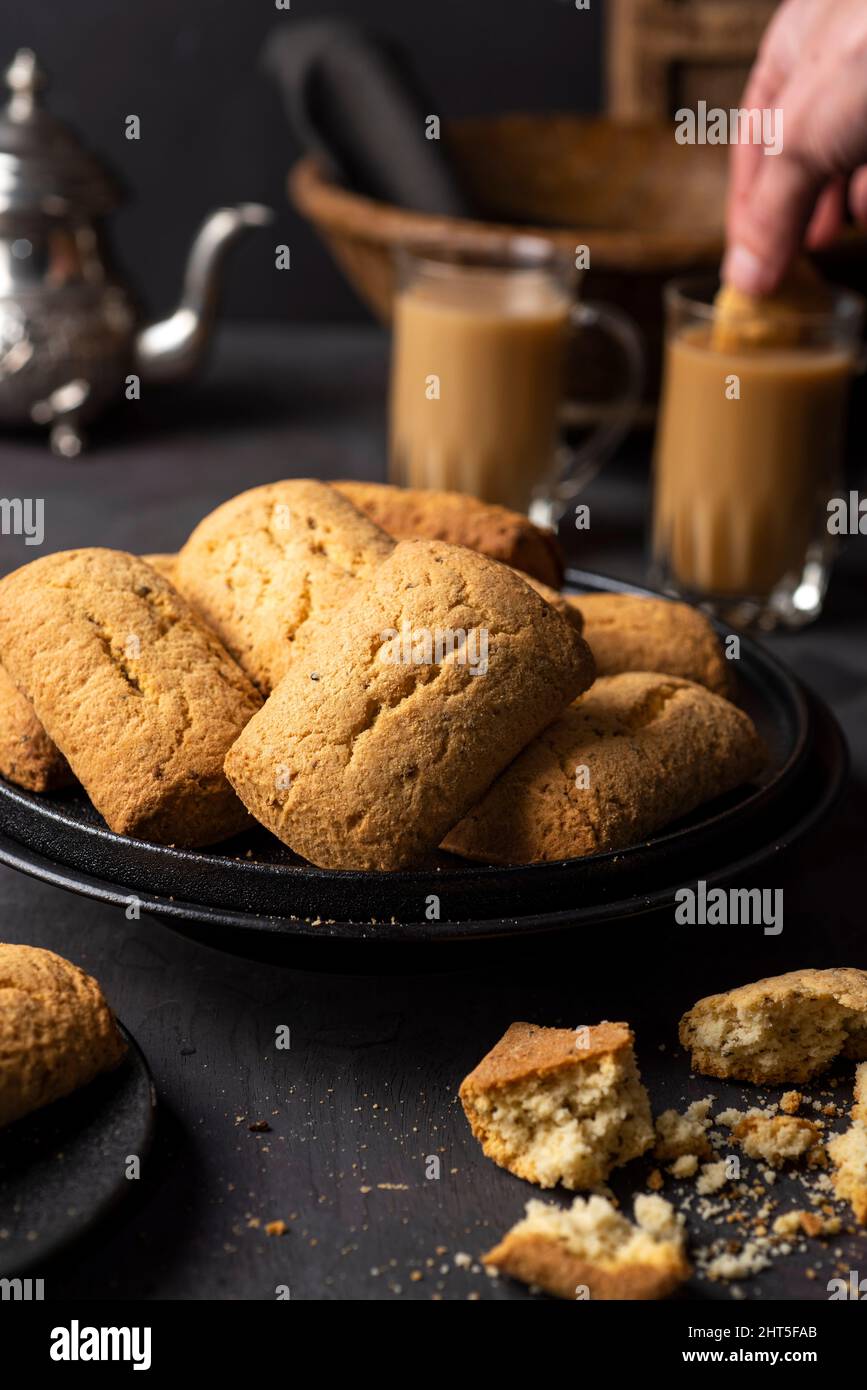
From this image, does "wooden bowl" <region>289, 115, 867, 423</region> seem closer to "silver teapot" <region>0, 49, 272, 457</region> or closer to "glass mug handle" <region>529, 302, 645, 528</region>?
"glass mug handle" <region>529, 302, 645, 528</region>

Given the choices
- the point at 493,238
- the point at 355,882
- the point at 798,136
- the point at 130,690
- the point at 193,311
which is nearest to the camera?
the point at 355,882

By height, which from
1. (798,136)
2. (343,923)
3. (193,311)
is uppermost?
(798,136)

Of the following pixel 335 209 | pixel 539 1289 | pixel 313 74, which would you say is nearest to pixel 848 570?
pixel 335 209

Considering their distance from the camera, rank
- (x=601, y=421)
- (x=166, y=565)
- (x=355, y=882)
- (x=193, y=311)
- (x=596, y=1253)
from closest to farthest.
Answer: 1. (x=596, y=1253)
2. (x=355, y=882)
3. (x=166, y=565)
4. (x=601, y=421)
5. (x=193, y=311)

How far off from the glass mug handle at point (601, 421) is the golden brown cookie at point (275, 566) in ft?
2.58

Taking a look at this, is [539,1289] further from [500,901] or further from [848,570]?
[848,570]

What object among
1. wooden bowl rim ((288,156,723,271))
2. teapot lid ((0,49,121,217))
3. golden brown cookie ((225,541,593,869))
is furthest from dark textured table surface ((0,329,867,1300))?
teapot lid ((0,49,121,217))

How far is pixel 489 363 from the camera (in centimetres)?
182

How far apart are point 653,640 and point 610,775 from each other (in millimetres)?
237

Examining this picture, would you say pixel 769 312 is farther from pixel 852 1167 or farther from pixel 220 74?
pixel 220 74

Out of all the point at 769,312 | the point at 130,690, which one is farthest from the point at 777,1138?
the point at 769,312

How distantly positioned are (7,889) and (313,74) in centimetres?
133

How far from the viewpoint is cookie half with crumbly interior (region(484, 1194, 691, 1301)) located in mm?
756

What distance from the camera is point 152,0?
101 inches
